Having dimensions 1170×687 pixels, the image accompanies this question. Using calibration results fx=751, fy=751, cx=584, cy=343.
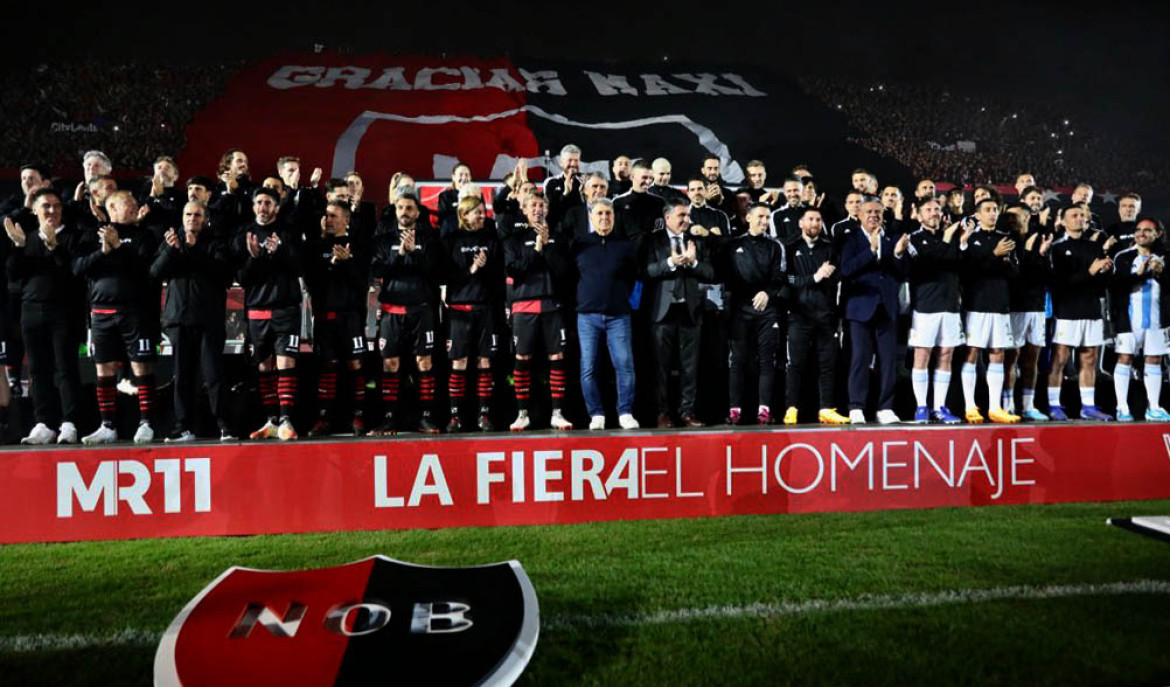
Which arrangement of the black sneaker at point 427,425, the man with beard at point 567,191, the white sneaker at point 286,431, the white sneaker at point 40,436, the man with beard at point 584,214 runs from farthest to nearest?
the man with beard at point 567,191 → the man with beard at point 584,214 → the black sneaker at point 427,425 → the white sneaker at point 40,436 → the white sneaker at point 286,431

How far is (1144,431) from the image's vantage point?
568 centimetres

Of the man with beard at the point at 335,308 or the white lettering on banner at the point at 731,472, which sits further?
the man with beard at the point at 335,308

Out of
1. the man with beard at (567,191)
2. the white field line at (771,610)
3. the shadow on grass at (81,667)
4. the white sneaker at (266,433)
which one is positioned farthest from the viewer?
the man with beard at (567,191)

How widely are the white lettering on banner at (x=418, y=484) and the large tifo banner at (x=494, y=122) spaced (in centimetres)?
1007

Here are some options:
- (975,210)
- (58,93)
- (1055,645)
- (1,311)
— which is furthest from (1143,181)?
(58,93)

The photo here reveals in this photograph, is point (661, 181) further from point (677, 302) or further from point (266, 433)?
point (266, 433)

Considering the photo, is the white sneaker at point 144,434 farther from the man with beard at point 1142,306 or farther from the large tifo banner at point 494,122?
the large tifo banner at point 494,122

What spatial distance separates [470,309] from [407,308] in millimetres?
476

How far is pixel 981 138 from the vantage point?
2834 centimetres

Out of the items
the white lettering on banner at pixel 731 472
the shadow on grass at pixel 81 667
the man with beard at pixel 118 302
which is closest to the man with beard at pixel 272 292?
the man with beard at pixel 118 302

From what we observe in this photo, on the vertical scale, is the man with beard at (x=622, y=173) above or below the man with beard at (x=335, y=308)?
above

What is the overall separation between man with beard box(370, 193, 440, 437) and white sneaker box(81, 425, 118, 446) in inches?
69.3

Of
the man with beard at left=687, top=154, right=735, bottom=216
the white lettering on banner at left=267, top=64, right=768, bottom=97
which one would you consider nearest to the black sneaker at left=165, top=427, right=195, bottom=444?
the man with beard at left=687, top=154, right=735, bottom=216

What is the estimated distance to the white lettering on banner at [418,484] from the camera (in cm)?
493
